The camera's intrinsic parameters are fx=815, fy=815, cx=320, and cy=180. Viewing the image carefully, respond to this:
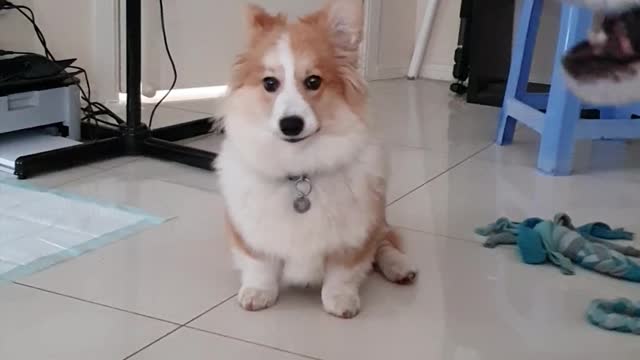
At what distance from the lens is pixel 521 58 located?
9.10 feet

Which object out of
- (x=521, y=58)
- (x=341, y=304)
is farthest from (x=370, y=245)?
(x=521, y=58)

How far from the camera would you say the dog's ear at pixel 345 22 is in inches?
53.8

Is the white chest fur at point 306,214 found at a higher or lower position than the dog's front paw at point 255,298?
higher

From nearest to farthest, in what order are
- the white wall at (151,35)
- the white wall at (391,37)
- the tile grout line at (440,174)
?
1. the tile grout line at (440,174)
2. the white wall at (151,35)
3. the white wall at (391,37)

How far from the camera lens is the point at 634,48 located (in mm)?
1059

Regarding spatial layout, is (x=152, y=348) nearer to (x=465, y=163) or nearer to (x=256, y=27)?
(x=256, y=27)

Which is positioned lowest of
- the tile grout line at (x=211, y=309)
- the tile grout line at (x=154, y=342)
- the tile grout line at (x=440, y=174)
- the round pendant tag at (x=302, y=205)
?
the tile grout line at (x=211, y=309)

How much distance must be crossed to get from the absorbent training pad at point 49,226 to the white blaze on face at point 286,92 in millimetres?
566

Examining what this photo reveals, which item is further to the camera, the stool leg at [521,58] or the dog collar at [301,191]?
the stool leg at [521,58]

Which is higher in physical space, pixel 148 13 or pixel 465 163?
pixel 148 13

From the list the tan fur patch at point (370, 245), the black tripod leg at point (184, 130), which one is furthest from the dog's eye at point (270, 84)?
the black tripod leg at point (184, 130)

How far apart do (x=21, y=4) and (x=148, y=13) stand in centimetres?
50

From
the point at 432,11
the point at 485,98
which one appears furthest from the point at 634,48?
the point at 432,11

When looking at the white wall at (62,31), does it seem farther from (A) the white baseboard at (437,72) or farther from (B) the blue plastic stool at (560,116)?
(A) the white baseboard at (437,72)
